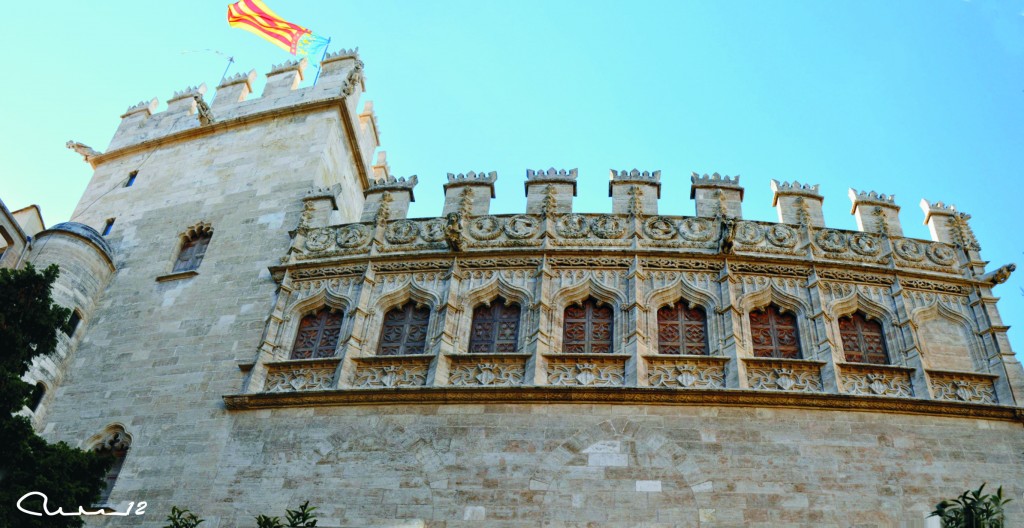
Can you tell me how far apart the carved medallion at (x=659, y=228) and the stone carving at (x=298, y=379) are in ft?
17.9

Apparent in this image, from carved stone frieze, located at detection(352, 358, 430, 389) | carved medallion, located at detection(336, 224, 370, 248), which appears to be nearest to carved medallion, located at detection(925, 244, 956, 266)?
carved stone frieze, located at detection(352, 358, 430, 389)

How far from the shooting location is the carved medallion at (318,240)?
1527cm

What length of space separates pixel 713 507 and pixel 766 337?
3.23m

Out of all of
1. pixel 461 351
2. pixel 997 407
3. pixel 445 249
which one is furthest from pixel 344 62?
pixel 997 407

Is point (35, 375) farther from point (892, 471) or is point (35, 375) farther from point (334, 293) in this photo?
point (892, 471)

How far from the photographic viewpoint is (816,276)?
550 inches

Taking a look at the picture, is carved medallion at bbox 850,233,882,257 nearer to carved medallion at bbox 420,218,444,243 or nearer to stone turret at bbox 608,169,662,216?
stone turret at bbox 608,169,662,216

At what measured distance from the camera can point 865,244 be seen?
14594mm

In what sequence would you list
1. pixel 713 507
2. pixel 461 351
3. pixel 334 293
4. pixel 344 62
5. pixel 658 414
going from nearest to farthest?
1. pixel 713 507
2. pixel 658 414
3. pixel 461 351
4. pixel 334 293
5. pixel 344 62

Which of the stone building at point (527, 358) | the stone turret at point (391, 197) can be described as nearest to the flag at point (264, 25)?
the stone building at point (527, 358)

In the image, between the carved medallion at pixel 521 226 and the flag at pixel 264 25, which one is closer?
the carved medallion at pixel 521 226

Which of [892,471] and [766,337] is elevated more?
[766,337]

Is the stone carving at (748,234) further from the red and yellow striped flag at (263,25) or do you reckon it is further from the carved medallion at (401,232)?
the red and yellow striped flag at (263,25)

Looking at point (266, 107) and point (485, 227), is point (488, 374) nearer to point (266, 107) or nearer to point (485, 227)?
point (485, 227)
